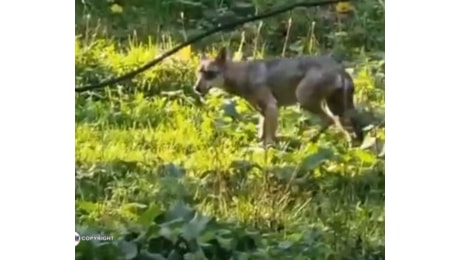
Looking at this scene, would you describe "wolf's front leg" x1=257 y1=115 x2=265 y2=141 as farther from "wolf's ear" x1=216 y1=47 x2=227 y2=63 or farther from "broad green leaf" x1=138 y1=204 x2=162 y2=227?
"broad green leaf" x1=138 y1=204 x2=162 y2=227

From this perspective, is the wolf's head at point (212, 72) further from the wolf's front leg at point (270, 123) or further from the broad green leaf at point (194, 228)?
the broad green leaf at point (194, 228)

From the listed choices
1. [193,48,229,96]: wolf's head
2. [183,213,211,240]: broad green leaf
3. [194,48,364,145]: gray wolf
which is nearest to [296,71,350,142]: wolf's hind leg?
[194,48,364,145]: gray wolf

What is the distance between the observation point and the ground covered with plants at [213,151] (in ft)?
9.36

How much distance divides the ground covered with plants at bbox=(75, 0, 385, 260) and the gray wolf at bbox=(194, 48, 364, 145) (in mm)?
17

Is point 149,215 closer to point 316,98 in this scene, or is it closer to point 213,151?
point 213,151

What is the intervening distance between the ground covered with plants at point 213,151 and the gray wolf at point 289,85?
0.06ft

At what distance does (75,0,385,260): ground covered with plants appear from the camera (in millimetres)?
2852

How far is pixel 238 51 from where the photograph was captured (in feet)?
9.43

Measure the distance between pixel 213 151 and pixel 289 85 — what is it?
0.64 feet

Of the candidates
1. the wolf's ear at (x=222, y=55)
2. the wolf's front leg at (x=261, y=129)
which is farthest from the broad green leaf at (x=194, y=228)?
the wolf's ear at (x=222, y=55)

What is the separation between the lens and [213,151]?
2861 mm

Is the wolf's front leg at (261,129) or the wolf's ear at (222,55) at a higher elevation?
the wolf's ear at (222,55)
